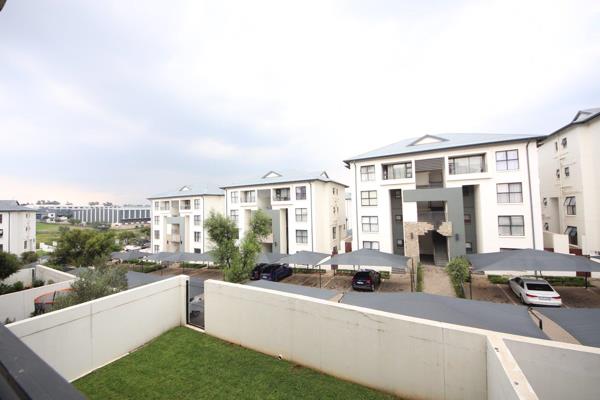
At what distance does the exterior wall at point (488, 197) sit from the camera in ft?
61.4

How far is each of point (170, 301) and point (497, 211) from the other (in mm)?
23140

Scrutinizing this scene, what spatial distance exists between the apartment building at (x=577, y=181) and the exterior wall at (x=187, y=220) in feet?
117

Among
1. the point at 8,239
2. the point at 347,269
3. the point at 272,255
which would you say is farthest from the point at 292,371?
the point at 8,239

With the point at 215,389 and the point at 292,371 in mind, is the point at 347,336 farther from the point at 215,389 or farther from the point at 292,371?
the point at 215,389

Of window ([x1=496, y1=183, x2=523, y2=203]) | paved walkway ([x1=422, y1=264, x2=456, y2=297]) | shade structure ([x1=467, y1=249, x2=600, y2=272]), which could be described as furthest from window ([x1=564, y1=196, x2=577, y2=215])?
paved walkway ([x1=422, y1=264, x2=456, y2=297])

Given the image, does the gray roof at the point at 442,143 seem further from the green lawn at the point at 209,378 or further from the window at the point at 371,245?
the green lawn at the point at 209,378

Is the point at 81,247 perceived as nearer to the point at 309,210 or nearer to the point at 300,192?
the point at 300,192

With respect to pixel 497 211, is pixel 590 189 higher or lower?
higher

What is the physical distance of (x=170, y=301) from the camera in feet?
28.2

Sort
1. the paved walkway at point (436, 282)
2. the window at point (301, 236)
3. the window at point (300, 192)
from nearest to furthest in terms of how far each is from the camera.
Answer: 1. the paved walkway at point (436, 282)
2. the window at point (301, 236)
3. the window at point (300, 192)

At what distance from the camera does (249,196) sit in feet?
99.9

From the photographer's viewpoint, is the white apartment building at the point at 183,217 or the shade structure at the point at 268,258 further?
the white apartment building at the point at 183,217

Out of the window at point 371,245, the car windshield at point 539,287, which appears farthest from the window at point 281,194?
the car windshield at point 539,287

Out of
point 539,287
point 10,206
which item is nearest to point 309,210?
point 539,287
